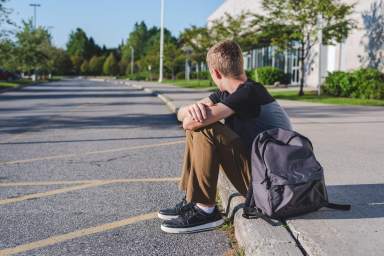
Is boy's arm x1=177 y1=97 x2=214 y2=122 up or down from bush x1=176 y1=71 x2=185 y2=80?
down

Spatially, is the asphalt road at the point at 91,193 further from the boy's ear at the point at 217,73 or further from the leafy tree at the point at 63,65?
the leafy tree at the point at 63,65

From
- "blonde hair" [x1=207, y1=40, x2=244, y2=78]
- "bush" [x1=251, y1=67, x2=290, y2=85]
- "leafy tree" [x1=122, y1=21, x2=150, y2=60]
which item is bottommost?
"blonde hair" [x1=207, y1=40, x2=244, y2=78]

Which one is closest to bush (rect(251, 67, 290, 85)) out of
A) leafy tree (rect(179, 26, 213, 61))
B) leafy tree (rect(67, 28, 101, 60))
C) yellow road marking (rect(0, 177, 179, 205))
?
leafy tree (rect(179, 26, 213, 61))

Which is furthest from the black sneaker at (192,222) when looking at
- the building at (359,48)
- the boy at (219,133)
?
the building at (359,48)

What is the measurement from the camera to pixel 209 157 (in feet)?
12.3

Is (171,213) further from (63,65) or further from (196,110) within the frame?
(63,65)

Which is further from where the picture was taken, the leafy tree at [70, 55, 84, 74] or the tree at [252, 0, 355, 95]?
the leafy tree at [70, 55, 84, 74]

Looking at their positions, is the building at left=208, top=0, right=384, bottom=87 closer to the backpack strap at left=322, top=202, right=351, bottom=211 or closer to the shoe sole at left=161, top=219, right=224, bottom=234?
the backpack strap at left=322, top=202, right=351, bottom=211

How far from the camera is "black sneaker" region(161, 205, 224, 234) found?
378cm

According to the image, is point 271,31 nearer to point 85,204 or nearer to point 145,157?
point 145,157

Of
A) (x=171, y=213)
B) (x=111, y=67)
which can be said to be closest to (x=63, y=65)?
(x=111, y=67)

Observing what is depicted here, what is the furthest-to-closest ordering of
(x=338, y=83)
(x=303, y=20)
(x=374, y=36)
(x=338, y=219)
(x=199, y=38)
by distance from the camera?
(x=199, y=38)
(x=374, y=36)
(x=338, y=83)
(x=303, y=20)
(x=338, y=219)

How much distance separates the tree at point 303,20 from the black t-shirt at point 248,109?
1579cm

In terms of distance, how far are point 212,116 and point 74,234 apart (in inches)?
51.4
